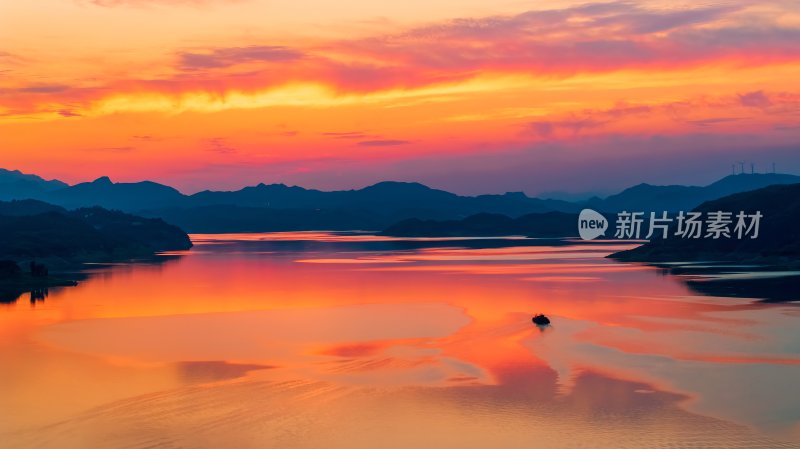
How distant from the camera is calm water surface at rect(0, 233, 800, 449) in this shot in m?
34.5

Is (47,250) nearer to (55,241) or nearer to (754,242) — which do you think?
(55,241)

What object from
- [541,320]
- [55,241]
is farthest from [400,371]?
[55,241]

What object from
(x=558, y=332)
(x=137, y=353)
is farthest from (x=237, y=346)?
(x=558, y=332)

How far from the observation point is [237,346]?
56312 millimetres

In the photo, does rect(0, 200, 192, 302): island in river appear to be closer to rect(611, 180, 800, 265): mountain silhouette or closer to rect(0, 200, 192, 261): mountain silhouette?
rect(0, 200, 192, 261): mountain silhouette

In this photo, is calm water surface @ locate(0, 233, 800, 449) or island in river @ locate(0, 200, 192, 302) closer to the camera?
calm water surface @ locate(0, 233, 800, 449)

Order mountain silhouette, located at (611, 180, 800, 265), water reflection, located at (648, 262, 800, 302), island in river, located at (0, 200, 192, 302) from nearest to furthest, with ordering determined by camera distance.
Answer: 1. water reflection, located at (648, 262, 800, 302)
2. island in river, located at (0, 200, 192, 302)
3. mountain silhouette, located at (611, 180, 800, 265)

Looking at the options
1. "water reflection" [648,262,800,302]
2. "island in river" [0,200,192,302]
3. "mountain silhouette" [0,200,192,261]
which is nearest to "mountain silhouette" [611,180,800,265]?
"water reflection" [648,262,800,302]

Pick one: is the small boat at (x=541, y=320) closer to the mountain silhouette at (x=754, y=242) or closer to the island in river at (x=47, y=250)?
the island in river at (x=47, y=250)

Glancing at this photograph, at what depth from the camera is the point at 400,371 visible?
47.1 metres

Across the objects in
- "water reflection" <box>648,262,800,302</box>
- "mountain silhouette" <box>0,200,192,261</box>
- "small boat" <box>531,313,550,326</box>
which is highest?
"mountain silhouette" <box>0,200,192,261</box>

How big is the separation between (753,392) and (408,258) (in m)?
133

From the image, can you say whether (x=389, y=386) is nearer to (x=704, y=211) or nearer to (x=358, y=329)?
(x=358, y=329)

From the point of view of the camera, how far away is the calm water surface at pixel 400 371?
3450cm
